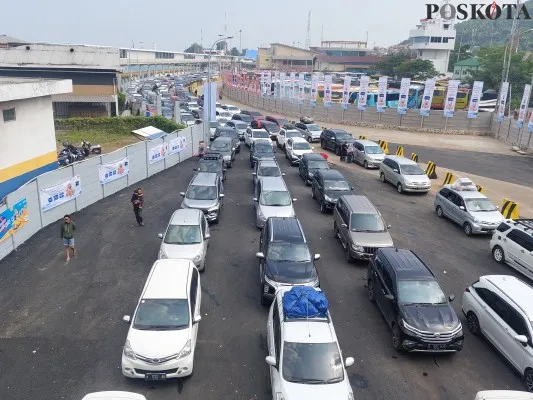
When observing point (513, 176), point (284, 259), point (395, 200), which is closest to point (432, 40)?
point (513, 176)

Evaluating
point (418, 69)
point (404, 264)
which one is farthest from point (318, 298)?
point (418, 69)

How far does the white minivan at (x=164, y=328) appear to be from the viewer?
9609 mm

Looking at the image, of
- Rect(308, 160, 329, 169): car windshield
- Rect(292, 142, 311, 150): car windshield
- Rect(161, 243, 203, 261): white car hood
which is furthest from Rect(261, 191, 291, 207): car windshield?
Rect(292, 142, 311, 150): car windshield

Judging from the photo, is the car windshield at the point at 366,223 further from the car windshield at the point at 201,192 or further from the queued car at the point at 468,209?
the car windshield at the point at 201,192

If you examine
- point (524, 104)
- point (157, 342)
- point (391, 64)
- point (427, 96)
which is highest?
point (391, 64)

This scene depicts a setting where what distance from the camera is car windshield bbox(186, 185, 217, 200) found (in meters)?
19.7

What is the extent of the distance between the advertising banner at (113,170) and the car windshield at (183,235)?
8741mm

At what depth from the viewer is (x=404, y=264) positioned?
1276 cm

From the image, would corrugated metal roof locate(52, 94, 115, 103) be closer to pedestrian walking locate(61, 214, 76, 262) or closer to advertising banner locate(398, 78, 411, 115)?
advertising banner locate(398, 78, 411, 115)

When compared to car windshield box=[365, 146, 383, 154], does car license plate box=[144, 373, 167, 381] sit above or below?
below

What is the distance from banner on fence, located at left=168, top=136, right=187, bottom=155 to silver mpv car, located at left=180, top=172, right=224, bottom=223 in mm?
10150

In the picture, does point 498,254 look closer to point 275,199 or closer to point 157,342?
point 275,199

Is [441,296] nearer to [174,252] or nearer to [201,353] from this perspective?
[201,353]

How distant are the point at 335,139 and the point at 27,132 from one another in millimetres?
22322
